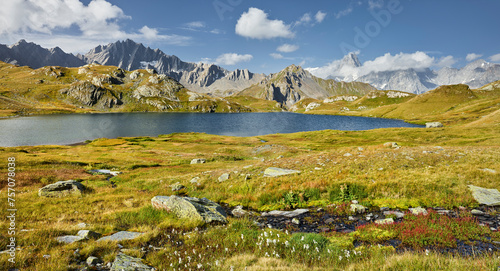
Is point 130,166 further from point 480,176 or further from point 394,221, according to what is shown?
point 480,176

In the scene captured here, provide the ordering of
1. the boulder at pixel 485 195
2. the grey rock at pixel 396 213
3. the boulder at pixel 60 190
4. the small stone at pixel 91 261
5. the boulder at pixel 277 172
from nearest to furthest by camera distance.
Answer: the small stone at pixel 91 261 → the grey rock at pixel 396 213 → the boulder at pixel 485 195 → the boulder at pixel 60 190 → the boulder at pixel 277 172

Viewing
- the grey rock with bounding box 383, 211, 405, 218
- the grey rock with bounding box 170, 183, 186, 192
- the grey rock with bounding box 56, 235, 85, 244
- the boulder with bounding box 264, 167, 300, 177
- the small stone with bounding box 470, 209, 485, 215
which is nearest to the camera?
the grey rock with bounding box 56, 235, 85, 244

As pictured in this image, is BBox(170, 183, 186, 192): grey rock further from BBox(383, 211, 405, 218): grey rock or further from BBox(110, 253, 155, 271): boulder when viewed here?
BBox(383, 211, 405, 218): grey rock

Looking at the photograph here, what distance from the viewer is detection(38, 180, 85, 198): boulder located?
18.4 metres

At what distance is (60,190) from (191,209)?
53.1ft

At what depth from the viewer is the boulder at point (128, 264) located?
625cm

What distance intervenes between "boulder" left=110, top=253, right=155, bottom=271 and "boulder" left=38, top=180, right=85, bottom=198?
56.9 ft

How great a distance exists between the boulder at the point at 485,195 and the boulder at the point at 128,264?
1686 centimetres

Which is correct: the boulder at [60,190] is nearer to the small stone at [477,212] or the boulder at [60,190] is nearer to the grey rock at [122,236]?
the grey rock at [122,236]

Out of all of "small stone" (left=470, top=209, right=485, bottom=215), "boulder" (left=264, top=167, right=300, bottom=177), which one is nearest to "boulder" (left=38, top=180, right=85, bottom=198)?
"boulder" (left=264, top=167, right=300, bottom=177)

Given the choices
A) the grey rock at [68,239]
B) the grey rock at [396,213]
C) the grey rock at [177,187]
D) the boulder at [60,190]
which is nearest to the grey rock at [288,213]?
the grey rock at [396,213]

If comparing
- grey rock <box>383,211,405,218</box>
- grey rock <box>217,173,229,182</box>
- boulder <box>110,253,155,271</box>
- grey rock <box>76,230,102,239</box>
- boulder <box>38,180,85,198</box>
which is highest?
grey rock <box>383,211,405,218</box>

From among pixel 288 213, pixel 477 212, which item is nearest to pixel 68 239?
pixel 288 213

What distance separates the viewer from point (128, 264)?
6484 millimetres
